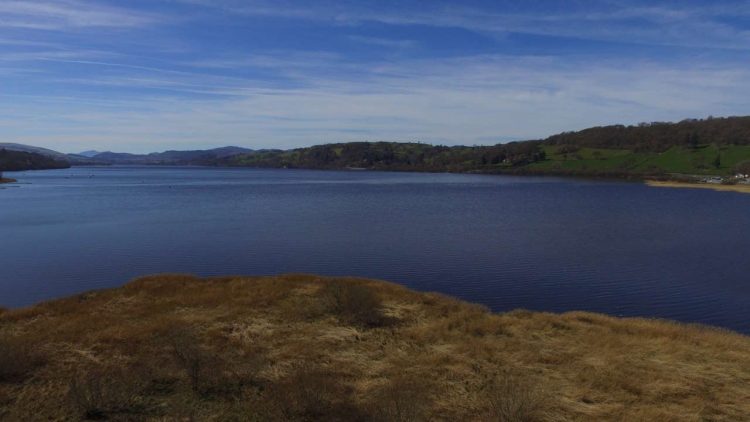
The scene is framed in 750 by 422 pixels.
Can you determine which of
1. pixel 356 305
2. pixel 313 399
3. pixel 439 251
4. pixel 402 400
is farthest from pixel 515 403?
→ pixel 439 251

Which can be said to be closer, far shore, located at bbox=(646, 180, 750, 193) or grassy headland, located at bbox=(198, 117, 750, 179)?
far shore, located at bbox=(646, 180, 750, 193)

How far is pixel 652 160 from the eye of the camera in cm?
16225

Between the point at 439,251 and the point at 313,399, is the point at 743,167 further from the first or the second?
the point at 313,399

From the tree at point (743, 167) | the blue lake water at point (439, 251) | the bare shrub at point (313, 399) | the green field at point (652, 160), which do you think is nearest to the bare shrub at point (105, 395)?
the bare shrub at point (313, 399)

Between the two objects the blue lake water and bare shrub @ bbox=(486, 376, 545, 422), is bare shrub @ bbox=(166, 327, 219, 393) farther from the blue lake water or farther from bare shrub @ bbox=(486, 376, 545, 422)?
the blue lake water

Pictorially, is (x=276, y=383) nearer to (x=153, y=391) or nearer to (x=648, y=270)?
(x=153, y=391)

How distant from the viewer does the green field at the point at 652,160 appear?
144 meters

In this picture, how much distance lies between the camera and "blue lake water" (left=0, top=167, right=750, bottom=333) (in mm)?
26531

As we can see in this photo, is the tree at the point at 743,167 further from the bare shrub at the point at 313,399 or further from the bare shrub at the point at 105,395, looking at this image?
the bare shrub at the point at 105,395

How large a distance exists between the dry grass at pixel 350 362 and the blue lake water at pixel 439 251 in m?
6.05

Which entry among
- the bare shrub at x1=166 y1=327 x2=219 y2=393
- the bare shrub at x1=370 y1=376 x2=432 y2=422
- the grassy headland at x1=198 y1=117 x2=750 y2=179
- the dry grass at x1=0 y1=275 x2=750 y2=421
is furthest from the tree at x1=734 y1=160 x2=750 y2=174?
the bare shrub at x1=166 y1=327 x2=219 y2=393

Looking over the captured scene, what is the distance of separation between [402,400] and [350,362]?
372 cm

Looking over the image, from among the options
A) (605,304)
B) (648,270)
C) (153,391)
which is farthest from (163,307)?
(648,270)

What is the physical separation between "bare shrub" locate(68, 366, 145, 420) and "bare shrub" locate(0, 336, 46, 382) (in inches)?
61.4
